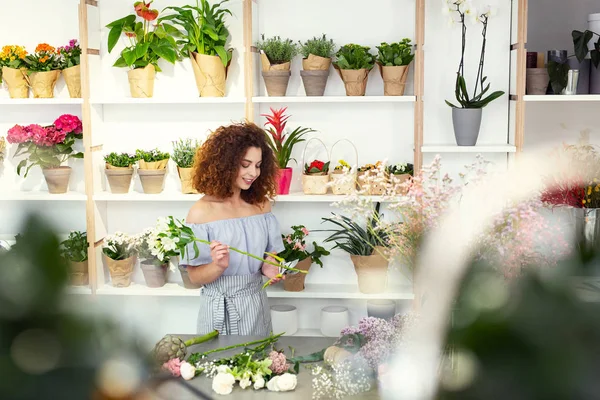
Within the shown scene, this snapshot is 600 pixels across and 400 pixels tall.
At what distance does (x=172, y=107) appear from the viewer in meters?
4.01

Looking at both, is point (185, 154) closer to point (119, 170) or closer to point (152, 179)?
point (152, 179)

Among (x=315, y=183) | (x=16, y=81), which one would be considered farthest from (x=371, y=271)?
(x=16, y=81)

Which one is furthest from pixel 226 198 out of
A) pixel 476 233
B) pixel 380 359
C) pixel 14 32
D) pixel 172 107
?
pixel 476 233

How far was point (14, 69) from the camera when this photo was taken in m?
3.87

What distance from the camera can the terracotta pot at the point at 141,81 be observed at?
12.5 feet

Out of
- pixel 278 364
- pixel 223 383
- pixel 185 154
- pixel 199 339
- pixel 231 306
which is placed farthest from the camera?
pixel 185 154

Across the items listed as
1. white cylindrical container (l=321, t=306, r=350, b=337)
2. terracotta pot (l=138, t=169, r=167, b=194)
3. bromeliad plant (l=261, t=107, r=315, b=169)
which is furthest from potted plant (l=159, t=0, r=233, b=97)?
white cylindrical container (l=321, t=306, r=350, b=337)

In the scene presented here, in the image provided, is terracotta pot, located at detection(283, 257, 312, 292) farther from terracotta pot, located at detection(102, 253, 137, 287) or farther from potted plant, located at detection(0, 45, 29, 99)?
potted plant, located at detection(0, 45, 29, 99)

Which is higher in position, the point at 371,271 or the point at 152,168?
the point at 152,168

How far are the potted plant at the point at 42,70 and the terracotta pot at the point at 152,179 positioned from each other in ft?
2.16

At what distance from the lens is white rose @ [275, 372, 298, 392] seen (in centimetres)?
193

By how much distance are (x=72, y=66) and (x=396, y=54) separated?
1.69 metres

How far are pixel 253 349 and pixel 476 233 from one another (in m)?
1.87

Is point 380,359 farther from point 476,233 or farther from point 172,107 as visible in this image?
point 172,107
